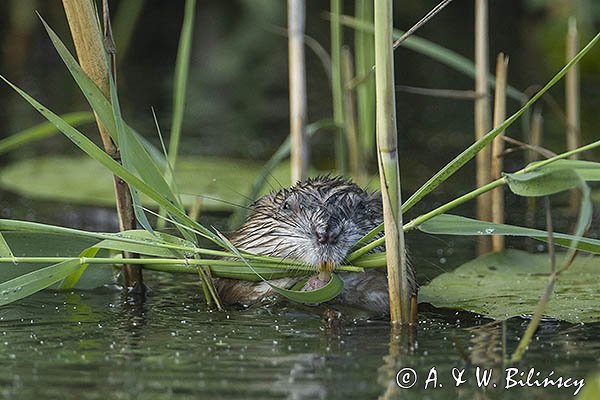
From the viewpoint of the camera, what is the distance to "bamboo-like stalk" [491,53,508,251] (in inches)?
240

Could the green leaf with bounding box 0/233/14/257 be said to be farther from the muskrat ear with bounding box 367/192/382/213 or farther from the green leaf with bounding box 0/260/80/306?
the muskrat ear with bounding box 367/192/382/213

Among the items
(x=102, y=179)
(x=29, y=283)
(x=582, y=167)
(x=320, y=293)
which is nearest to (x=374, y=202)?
(x=320, y=293)

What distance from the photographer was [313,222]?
15.2ft

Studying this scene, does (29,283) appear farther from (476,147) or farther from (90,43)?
(476,147)

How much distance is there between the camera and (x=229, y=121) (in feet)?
37.9

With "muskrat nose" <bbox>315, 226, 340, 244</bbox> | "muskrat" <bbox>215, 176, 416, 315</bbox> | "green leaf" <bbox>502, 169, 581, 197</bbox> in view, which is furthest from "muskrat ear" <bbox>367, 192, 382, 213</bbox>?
"green leaf" <bbox>502, 169, 581, 197</bbox>

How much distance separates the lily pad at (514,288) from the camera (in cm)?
470

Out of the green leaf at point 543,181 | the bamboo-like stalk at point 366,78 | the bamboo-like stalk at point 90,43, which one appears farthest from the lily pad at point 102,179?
the green leaf at point 543,181

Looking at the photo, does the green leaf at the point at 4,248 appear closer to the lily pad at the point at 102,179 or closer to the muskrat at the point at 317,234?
the muskrat at the point at 317,234

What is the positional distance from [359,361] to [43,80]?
33.3ft

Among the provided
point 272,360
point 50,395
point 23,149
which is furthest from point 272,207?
point 23,149

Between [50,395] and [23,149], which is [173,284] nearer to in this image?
[50,395]

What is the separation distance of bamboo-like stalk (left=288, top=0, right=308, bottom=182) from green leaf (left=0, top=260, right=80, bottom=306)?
2.23m

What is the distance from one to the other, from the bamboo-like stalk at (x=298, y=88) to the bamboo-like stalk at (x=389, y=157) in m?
2.12
